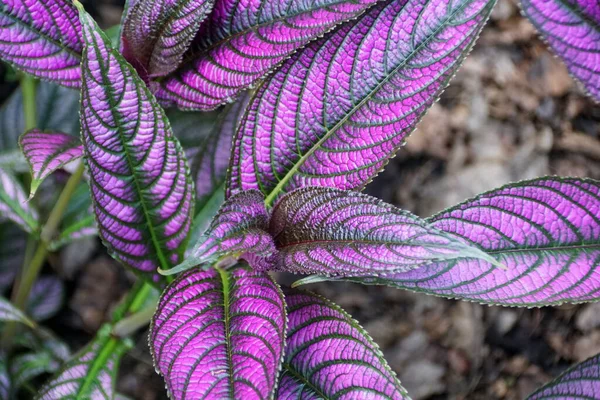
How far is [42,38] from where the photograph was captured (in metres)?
0.78

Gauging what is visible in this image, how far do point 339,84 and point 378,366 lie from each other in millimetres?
354

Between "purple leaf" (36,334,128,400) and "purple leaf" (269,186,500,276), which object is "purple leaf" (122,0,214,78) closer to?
"purple leaf" (269,186,500,276)

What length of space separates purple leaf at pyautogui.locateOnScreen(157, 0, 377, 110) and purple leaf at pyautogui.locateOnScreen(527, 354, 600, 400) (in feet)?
1.90

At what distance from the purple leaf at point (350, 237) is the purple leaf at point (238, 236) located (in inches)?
1.0

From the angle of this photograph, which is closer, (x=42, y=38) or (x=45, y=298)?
(x=42, y=38)

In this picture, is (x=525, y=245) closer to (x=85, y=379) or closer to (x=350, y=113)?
(x=350, y=113)

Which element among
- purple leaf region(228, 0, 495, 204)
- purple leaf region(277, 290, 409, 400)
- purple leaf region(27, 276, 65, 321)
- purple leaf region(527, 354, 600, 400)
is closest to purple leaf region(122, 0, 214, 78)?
purple leaf region(228, 0, 495, 204)

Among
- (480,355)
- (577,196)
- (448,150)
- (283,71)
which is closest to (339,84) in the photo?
(283,71)

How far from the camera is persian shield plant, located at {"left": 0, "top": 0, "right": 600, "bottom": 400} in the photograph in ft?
2.13

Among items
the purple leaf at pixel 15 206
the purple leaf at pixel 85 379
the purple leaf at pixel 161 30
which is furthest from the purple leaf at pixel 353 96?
the purple leaf at pixel 15 206

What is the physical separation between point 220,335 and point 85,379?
1.09ft

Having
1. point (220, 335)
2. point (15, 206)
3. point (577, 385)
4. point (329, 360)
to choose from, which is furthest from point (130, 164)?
point (577, 385)

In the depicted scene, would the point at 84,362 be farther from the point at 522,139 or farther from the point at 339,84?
the point at 522,139

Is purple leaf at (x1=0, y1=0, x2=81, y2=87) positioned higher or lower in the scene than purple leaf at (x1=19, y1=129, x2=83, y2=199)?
higher
